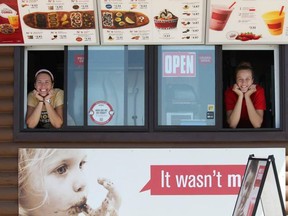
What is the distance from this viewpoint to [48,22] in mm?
7562

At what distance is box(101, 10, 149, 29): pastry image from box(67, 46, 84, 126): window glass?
48cm

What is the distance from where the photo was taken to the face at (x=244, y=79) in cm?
770

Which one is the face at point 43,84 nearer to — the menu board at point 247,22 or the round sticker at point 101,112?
the round sticker at point 101,112

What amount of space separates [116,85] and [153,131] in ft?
2.46

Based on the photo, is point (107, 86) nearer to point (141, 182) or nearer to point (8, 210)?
point (141, 182)

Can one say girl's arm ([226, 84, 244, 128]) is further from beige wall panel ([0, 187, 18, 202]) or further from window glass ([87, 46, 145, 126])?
beige wall panel ([0, 187, 18, 202])

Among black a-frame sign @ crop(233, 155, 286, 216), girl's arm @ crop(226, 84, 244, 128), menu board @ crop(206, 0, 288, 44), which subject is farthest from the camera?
girl's arm @ crop(226, 84, 244, 128)

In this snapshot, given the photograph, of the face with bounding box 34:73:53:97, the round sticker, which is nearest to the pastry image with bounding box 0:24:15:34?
the face with bounding box 34:73:53:97

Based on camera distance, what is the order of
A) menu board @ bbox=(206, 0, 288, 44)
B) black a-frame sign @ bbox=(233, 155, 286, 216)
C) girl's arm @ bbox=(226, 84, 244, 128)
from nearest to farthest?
1. black a-frame sign @ bbox=(233, 155, 286, 216)
2. menu board @ bbox=(206, 0, 288, 44)
3. girl's arm @ bbox=(226, 84, 244, 128)

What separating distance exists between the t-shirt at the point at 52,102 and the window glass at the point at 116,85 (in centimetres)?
38

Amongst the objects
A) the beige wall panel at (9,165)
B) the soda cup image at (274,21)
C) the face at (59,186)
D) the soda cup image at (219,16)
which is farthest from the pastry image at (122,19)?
the beige wall panel at (9,165)

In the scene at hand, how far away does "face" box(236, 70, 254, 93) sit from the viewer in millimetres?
7695

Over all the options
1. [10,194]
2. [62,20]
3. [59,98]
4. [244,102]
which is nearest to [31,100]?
[59,98]

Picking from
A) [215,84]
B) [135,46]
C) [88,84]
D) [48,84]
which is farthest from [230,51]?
[48,84]
